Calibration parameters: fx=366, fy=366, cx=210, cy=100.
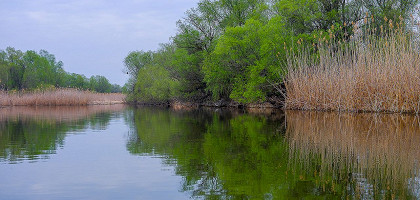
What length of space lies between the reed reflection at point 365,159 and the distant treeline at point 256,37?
A: 39.5ft

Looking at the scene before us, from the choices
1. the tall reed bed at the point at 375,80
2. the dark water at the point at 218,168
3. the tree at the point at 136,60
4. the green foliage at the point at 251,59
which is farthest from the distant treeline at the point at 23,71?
the dark water at the point at 218,168

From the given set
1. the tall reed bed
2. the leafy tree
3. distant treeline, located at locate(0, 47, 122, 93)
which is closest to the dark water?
the tall reed bed

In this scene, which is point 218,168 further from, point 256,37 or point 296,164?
point 256,37

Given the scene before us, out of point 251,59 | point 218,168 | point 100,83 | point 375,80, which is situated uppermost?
point 100,83

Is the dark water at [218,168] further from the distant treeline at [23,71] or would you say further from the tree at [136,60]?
the tree at [136,60]

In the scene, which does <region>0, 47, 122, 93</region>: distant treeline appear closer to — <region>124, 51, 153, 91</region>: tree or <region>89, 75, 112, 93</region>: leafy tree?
<region>124, 51, 153, 91</region>: tree

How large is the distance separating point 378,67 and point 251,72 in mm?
12694

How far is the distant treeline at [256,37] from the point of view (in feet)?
83.4

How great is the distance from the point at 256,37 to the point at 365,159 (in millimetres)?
21916

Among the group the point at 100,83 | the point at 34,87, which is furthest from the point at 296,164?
the point at 100,83

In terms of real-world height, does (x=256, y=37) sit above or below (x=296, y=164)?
above

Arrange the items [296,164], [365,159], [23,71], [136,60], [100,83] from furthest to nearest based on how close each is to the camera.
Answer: [100,83]
[136,60]
[23,71]
[365,159]
[296,164]

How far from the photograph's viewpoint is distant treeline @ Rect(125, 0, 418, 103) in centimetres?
2542

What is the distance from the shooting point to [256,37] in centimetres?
2655
